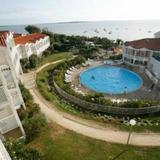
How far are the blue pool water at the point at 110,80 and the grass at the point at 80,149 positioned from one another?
15.4 m

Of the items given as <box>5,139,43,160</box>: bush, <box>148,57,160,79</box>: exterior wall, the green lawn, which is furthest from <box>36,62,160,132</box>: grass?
<box>148,57,160,79</box>: exterior wall

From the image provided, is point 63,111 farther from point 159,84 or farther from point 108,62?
point 108,62

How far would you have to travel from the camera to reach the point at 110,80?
39906 mm

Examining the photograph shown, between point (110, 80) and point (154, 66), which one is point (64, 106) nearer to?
point (110, 80)

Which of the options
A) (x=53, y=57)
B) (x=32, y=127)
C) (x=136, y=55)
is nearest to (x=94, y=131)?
(x=32, y=127)

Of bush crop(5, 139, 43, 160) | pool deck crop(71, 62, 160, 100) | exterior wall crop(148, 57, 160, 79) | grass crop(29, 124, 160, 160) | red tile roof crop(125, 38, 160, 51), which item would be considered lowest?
pool deck crop(71, 62, 160, 100)

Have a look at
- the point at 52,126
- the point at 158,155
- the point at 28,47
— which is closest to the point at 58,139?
the point at 52,126

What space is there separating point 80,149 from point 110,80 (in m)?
23.3

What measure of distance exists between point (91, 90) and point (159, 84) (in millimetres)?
12293

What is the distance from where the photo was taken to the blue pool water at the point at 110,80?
1404 inches

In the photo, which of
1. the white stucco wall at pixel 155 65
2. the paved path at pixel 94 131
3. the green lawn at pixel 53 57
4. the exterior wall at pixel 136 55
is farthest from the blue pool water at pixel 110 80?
the green lawn at pixel 53 57

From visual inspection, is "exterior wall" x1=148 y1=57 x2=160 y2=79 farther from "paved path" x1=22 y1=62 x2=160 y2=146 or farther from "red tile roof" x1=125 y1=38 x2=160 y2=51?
"paved path" x1=22 y1=62 x2=160 y2=146

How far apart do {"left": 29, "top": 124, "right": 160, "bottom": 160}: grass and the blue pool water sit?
15.4 metres

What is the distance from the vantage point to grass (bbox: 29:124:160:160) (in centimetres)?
1766
